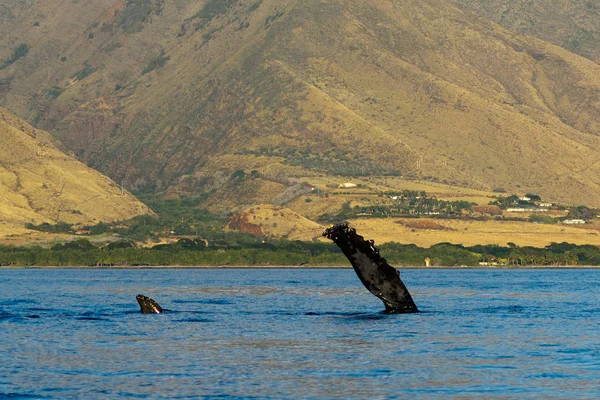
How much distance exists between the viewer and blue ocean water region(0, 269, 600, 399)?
63.4 meters

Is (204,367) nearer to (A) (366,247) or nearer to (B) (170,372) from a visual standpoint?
(B) (170,372)

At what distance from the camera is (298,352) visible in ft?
254

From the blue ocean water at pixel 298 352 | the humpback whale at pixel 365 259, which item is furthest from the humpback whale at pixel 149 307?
the humpback whale at pixel 365 259

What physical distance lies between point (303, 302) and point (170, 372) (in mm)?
68373

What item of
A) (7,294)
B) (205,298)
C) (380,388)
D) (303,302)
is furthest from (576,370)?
(7,294)

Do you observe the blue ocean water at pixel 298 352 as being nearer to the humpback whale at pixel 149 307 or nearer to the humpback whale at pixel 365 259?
the humpback whale at pixel 149 307

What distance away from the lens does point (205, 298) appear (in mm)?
145375

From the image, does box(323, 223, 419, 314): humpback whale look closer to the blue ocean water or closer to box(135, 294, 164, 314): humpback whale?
the blue ocean water

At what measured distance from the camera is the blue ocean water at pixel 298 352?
63.4 m

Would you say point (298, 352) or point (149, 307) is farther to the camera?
point (149, 307)

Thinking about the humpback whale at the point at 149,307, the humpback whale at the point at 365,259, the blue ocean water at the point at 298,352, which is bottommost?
the blue ocean water at the point at 298,352

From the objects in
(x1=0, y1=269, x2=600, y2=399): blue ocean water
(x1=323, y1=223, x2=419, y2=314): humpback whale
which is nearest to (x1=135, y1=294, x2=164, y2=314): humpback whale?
(x1=0, y1=269, x2=600, y2=399): blue ocean water

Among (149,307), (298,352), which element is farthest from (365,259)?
(149,307)

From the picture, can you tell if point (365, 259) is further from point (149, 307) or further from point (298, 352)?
point (149, 307)
